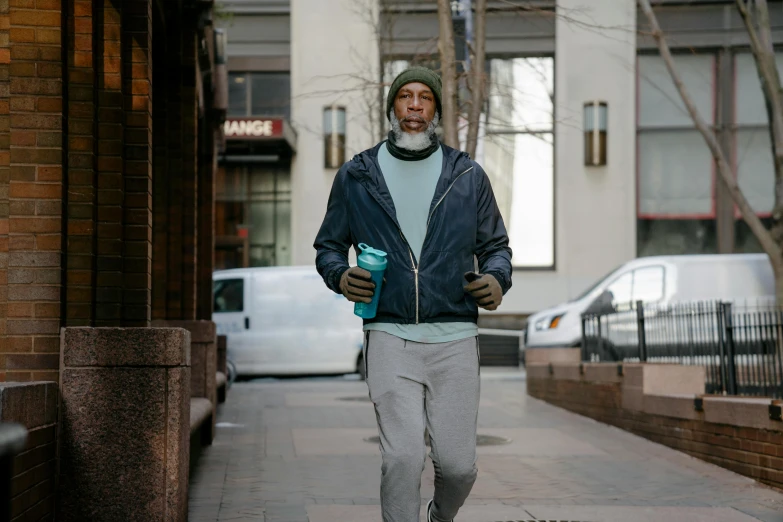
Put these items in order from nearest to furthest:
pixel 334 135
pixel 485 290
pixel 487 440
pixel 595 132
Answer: pixel 485 290 → pixel 487 440 → pixel 334 135 → pixel 595 132

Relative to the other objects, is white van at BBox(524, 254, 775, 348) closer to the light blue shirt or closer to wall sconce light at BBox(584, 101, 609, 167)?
wall sconce light at BBox(584, 101, 609, 167)

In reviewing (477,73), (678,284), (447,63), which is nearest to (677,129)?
(678,284)

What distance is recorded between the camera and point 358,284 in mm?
4430

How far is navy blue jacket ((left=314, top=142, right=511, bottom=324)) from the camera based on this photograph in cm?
465

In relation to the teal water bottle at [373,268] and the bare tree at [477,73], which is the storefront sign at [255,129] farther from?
the teal water bottle at [373,268]

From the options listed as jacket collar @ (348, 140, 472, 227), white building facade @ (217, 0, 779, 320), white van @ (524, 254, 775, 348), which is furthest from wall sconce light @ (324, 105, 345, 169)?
jacket collar @ (348, 140, 472, 227)

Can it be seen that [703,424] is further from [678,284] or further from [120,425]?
[678,284]

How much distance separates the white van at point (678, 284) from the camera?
58.7 ft

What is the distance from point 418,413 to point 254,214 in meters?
24.0

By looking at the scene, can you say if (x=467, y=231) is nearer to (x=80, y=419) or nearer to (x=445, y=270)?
(x=445, y=270)

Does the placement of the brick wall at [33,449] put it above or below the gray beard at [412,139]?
below

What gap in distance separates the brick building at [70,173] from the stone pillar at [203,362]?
147 inches

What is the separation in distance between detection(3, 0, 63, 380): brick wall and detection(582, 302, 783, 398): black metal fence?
544 cm

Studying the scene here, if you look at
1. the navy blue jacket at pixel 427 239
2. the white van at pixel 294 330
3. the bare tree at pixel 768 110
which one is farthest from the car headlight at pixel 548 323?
the navy blue jacket at pixel 427 239
